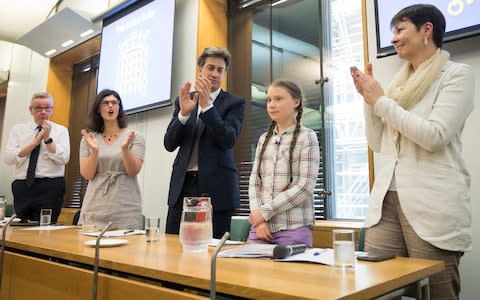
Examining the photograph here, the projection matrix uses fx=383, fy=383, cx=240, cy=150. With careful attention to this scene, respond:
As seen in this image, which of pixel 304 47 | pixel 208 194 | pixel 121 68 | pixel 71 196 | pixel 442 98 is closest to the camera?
pixel 442 98

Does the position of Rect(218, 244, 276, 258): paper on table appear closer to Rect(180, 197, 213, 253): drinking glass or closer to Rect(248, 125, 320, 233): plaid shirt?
Rect(180, 197, 213, 253): drinking glass

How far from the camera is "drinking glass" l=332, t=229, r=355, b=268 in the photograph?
3.14ft

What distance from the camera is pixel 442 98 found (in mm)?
1292

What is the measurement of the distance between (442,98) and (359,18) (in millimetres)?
1692

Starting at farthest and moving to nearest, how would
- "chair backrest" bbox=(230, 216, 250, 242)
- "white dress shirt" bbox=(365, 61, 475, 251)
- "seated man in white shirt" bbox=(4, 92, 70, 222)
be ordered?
1. "seated man in white shirt" bbox=(4, 92, 70, 222)
2. "chair backrest" bbox=(230, 216, 250, 242)
3. "white dress shirt" bbox=(365, 61, 475, 251)

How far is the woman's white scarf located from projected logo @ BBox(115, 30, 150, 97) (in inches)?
109

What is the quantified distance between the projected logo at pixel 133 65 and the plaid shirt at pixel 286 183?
2401mm

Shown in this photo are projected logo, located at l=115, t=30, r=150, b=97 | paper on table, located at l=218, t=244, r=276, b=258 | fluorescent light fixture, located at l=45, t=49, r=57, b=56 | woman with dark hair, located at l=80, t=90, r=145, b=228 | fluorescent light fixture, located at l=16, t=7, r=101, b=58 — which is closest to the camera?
paper on table, located at l=218, t=244, r=276, b=258

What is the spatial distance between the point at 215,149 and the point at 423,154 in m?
0.92

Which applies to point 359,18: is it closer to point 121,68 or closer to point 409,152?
point 409,152

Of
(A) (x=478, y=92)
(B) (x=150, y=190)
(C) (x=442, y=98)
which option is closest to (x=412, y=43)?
(C) (x=442, y=98)

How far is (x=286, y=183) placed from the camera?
61.2 inches

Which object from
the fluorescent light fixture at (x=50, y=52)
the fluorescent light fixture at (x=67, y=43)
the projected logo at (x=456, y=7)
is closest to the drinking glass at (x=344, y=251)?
the projected logo at (x=456, y=7)

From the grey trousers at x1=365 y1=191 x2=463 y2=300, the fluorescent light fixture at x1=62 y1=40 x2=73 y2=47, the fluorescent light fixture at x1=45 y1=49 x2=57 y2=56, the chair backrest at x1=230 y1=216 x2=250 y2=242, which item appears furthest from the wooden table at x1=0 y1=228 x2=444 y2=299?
the fluorescent light fixture at x1=45 y1=49 x2=57 y2=56
